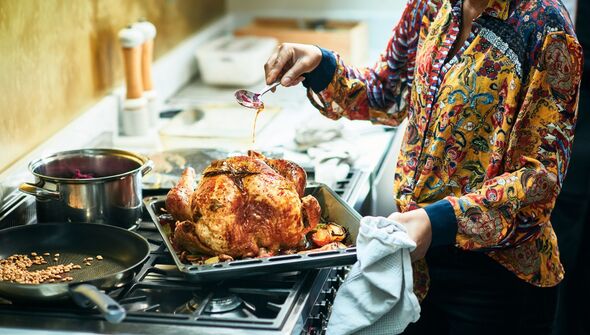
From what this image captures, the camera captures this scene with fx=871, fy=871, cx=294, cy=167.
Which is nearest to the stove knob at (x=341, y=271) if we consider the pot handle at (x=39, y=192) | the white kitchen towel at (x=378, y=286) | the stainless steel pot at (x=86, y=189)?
the white kitchen towel at (x=378, y=286)

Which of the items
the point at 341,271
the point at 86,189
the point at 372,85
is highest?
the point at 372,85

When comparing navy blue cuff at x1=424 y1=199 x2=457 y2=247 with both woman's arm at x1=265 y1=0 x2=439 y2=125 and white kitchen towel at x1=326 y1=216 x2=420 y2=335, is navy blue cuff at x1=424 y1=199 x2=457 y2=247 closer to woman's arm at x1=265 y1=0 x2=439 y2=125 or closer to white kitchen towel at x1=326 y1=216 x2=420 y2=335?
white kitchen towel at x1=326 y1=216 x2=420 y2=335

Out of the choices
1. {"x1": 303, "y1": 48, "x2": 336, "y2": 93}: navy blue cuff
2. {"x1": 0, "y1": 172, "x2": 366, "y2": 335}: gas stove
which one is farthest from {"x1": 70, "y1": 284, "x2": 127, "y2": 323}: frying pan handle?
{"x1": 303, "y1": 48, "x2": 336, "y2": 93}: navy blue cuff

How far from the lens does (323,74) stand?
1.98 meters

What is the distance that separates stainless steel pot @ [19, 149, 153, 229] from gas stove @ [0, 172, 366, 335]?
0.40 ft

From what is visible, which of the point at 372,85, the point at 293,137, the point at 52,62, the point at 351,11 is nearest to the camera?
the point at 372,85

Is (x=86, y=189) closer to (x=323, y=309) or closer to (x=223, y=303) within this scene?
(x=223, y=303)

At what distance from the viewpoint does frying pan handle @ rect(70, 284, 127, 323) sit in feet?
4.43

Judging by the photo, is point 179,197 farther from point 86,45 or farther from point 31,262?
point 86,45

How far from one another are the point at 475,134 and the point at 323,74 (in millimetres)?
429

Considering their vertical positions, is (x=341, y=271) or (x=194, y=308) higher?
(x=194, y=308)

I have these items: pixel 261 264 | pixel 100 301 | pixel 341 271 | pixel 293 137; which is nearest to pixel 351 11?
pixel 293 137

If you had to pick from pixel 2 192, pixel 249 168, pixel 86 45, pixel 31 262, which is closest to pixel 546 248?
pixel 249 168

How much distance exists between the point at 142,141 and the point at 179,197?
2.55 ft
